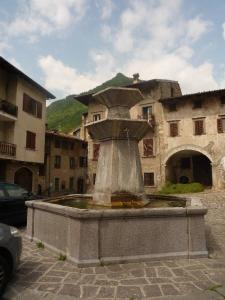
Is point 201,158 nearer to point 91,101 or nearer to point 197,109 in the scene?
point 197,109

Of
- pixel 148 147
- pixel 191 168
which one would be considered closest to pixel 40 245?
pixel 148 147

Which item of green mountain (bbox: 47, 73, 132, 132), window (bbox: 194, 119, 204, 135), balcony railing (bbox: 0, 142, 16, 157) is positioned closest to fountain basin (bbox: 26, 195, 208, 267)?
balcony railing (bbox: 0, 142, 16, 157)

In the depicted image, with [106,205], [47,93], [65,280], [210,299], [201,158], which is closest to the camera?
[210,299]

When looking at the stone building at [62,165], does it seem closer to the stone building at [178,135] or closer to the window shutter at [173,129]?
the stone building at [178,135]

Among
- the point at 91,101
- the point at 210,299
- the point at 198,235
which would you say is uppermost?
the point at 91,101

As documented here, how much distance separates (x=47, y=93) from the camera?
82.4ft

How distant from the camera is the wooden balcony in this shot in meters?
19.0

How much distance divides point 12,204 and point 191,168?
24665 mm

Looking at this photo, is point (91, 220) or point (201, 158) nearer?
point (91, 220)

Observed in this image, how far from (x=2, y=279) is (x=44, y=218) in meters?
2.36

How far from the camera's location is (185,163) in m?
30.2

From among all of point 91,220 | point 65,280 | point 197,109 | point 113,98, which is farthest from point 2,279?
point 197,109

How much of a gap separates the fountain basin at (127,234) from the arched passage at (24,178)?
59.6 feet

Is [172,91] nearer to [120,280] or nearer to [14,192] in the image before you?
[14,192]
